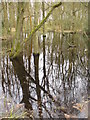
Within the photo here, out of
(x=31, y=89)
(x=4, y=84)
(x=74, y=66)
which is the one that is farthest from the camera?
(x=74, y=66)

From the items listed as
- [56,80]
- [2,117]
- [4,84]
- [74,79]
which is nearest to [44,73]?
[56,80]

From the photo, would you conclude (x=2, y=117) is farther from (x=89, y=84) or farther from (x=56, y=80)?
(x=89, y=84)

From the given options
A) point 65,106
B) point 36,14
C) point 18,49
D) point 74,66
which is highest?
point 36,14

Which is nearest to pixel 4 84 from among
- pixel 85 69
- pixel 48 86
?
pixel 48 86

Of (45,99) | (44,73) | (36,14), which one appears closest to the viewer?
(45,99)

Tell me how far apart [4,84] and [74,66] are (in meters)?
3.78

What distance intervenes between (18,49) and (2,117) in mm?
6172

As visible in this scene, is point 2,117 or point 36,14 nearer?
point 2,117

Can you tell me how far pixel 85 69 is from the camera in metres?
7.36

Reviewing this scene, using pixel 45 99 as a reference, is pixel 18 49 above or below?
above

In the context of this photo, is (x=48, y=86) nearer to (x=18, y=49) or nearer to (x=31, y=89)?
(x=31, y=89)

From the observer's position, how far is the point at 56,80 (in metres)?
6.12

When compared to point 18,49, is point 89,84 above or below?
below

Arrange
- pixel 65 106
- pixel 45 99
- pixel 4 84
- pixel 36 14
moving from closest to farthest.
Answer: pixel 65 106 < pixel 45 99 < pixel 4 84 < pixel 36 14
